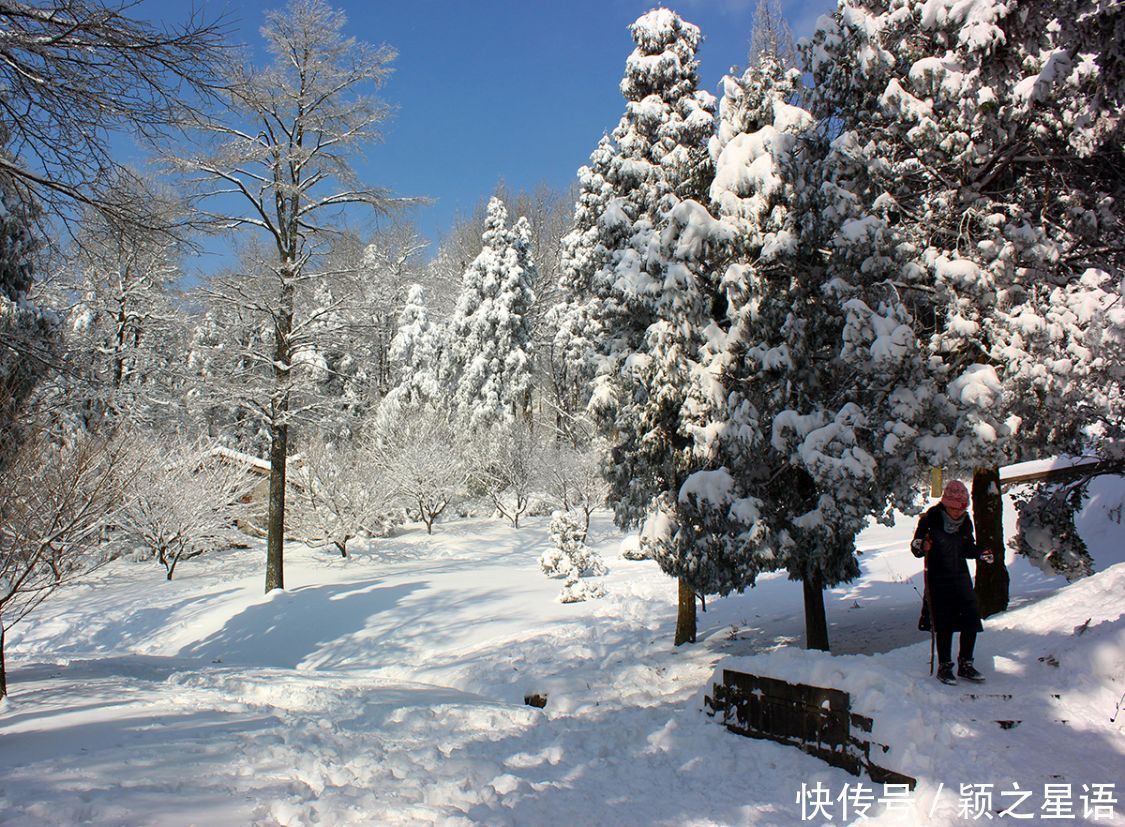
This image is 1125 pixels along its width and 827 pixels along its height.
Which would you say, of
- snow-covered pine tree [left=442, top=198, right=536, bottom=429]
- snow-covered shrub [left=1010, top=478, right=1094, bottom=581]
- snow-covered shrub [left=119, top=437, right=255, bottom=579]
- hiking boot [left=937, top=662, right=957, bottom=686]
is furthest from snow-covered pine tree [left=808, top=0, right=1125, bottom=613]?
snow-covered pine tree [left=442, top=198, right=536, bottom=429]

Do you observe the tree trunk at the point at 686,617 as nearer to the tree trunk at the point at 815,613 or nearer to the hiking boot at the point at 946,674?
the tree trunk at the point at 815,613

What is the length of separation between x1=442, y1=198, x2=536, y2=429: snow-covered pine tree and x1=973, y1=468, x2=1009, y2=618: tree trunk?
25802mm

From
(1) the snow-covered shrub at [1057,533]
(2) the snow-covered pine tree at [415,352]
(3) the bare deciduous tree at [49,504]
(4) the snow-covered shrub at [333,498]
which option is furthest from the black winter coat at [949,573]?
(2) the snow-covered pine tree at [415,352]

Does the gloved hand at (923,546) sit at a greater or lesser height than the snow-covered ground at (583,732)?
greater

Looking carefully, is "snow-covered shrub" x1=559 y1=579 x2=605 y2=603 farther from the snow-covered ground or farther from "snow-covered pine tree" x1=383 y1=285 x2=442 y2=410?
"snow-covered pine tree" x1=383 y1=285 x2=442 y2=410

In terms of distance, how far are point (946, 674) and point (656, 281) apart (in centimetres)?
572

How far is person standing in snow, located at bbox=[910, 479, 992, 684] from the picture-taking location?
18.5 feet

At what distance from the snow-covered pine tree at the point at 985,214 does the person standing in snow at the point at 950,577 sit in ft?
4.99

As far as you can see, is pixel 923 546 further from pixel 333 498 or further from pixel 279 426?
pixel 333 498

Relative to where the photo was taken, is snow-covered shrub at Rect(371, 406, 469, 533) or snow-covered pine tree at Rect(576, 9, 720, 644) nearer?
snow-covered pine tree at Rect(576, 9, 720, 644)

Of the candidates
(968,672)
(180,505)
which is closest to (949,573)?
(968,672)

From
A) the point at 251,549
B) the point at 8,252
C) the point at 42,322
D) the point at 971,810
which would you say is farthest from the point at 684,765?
the point at 251,549

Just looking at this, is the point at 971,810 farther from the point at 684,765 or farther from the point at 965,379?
the point at 965,379

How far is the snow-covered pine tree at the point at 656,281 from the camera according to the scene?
9070mm
